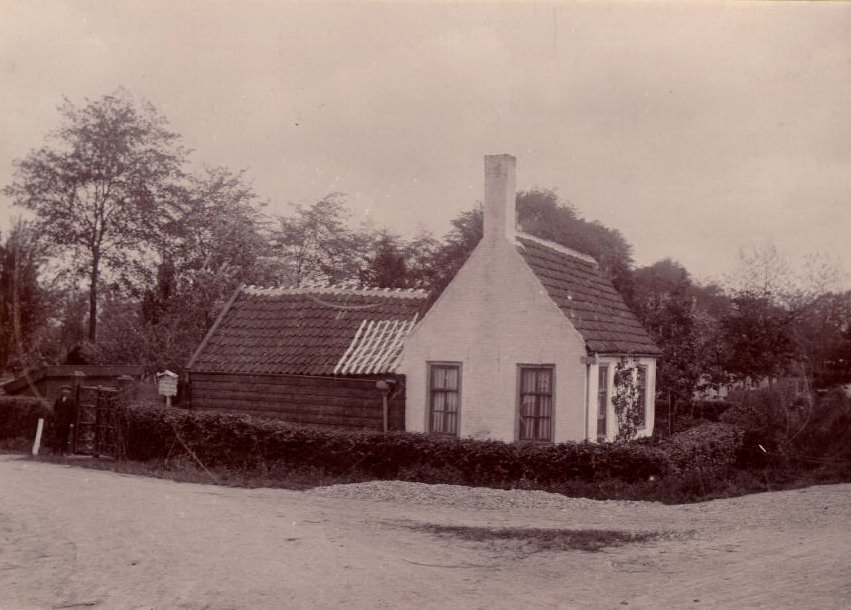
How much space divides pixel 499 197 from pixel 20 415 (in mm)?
15703

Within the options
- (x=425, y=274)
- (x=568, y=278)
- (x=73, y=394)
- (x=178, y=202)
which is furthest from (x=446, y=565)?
(x=425, y=274)

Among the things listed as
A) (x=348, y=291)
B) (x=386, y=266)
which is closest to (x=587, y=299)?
(x=348, y=291)

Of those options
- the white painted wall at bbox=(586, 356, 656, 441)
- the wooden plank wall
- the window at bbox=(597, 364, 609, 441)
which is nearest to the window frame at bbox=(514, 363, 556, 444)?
the white painted wall at bbox=(586, 356, 656, 441)

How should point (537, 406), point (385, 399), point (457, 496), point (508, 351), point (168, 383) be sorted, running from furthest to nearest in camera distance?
point (168, 383) < point (385, 399) < point (508, 351) < point (537, 406) < point (457, 496)

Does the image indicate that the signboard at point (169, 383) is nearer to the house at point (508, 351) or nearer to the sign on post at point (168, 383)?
the sign on post at point (168, 383)

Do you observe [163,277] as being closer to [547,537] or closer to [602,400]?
[602,400]

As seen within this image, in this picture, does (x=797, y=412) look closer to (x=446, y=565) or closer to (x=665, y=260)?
(x=446, y=565)

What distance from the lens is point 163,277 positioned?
117 ft

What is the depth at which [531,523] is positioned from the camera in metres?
12.4

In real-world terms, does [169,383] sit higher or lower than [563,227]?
lower

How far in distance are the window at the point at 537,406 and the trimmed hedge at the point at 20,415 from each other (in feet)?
46.4

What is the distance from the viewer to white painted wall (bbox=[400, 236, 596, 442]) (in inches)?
765

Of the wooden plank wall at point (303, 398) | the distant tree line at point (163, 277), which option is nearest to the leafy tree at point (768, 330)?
the distant tree line at point (163, 277)

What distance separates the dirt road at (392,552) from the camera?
27.0ft
